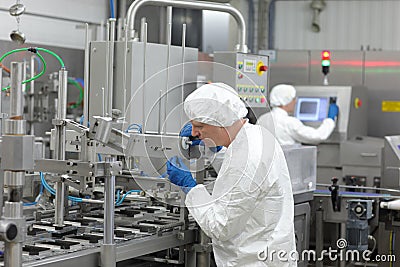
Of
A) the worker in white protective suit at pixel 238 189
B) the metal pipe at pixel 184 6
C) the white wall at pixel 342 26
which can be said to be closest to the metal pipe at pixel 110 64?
the metal pipe at pixel 184 6

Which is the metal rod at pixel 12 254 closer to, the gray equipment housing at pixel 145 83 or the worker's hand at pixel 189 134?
the worker's hand at pixel 189 134

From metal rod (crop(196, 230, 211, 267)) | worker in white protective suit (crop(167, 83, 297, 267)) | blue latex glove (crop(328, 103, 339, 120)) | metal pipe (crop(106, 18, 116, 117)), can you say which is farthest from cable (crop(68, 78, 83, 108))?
worker in white protective suit (crop(167, 83, 297, 267))

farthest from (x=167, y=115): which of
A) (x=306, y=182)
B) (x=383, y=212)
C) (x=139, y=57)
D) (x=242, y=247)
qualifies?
(x=383, y=212)

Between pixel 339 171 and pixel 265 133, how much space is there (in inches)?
109

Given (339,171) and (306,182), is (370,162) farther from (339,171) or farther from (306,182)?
(306,182)

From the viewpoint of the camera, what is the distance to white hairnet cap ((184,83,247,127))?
83.9 inches

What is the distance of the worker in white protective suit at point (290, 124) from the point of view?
471cm

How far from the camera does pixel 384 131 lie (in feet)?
18.4

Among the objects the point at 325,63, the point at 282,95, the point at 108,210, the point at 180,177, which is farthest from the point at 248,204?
the point at 325,63

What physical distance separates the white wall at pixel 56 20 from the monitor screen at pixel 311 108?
66.9 inches

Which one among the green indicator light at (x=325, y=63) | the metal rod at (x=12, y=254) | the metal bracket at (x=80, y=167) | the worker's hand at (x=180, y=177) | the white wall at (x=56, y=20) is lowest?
the metal rod at (x=12, y=254)

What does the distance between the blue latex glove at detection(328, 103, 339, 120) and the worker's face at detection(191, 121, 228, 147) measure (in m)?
2.85

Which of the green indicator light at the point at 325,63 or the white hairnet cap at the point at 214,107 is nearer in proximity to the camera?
the white hairnet cap at the point at 214,107

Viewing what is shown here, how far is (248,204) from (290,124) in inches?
105
